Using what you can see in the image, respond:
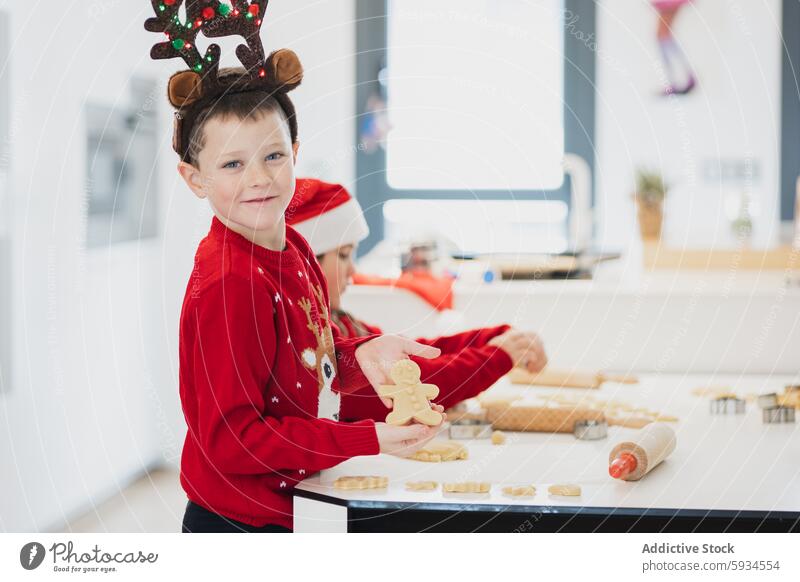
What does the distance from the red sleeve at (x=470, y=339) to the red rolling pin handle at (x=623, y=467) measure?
0.27m

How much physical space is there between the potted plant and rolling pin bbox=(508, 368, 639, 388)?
0.95 m

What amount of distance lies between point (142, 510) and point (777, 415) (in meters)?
1.35

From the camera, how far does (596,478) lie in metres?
0.96

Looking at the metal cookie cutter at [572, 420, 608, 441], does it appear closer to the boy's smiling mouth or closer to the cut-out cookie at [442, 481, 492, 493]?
the cut-out cookie at [442, 481, 492, 493]

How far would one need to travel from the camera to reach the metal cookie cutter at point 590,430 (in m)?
1.11

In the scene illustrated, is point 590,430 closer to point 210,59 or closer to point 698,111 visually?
point 210,59

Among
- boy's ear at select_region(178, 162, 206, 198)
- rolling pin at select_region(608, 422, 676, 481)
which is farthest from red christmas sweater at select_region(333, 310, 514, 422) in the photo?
boy's ear at select_region(178, 162, 206, 198)

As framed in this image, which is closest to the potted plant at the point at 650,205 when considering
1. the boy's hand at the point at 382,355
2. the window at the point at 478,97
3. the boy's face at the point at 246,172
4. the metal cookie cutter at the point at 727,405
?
the window at the point at 478,97

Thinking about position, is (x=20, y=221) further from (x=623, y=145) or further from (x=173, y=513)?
(x=623, y=145)

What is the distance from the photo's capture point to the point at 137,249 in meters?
2.29

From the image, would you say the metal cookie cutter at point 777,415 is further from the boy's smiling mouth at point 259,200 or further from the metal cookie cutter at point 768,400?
the boy's smiling mouth at point 259,200

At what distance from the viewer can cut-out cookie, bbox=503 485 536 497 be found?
2.98ft

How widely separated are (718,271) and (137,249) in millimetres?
1226
